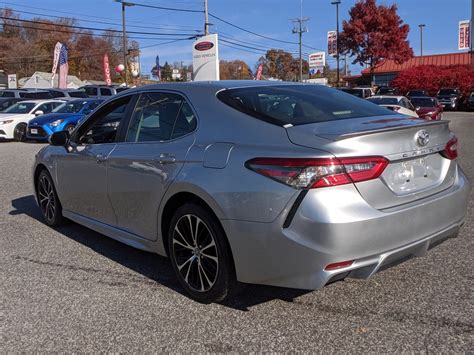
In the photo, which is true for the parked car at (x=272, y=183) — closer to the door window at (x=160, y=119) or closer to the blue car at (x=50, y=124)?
the door window at (x=160, y=119)

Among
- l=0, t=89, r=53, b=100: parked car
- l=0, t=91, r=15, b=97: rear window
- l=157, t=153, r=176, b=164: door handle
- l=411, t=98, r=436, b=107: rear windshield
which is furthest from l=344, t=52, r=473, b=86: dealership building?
l=157, t=153, r=176, b=164: door handle

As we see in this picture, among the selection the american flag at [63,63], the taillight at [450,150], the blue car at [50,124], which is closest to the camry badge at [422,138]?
the taillight at [450,150]

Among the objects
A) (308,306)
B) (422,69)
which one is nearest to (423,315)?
(308,306)

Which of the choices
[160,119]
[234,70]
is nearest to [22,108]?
[160,119]

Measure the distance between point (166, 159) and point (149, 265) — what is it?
4.07ft

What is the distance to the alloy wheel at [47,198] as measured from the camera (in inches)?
226

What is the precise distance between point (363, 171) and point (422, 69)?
4503cm

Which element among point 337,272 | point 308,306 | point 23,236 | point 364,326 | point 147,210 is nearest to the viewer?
point 337,272

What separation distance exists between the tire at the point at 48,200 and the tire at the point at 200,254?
235cm

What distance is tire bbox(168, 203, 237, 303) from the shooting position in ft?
11.2

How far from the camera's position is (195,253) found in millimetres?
3676

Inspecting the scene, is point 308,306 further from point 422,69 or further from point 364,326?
point 422,69

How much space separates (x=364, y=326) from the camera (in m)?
3.23

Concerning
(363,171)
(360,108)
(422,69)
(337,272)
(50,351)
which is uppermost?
(422,69)
